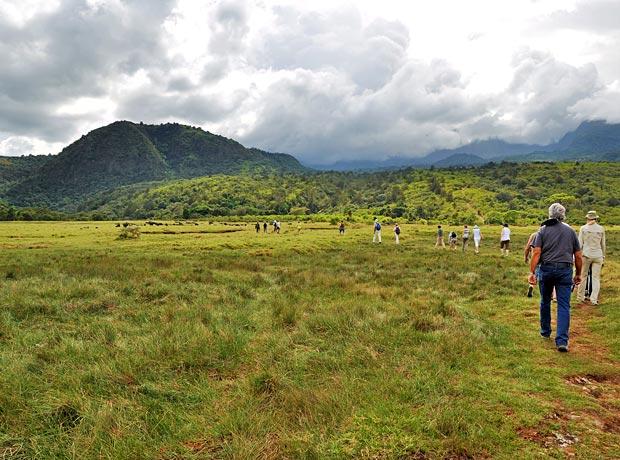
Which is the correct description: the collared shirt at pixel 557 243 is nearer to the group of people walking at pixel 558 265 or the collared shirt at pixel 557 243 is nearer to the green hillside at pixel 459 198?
the group of people walking at pixel 558 265

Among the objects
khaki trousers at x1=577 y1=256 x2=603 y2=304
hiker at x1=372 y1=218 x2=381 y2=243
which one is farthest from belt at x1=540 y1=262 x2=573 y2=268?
hiker at x1=372 y1=218 x2=381 y2=243

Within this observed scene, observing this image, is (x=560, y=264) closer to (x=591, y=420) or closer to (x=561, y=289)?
(x=561, y=289)

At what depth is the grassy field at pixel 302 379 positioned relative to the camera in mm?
4844

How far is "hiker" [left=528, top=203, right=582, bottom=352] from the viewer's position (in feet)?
28.3

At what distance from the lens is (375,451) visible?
4.59 metres

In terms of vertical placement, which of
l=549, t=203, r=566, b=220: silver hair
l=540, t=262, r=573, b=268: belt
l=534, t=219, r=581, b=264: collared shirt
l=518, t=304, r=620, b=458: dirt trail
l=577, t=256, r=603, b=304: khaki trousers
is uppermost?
l=549, t=203, r=566, b=220: silver hair

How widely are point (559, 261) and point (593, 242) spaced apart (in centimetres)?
572

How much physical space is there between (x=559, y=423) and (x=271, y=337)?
5601 millimetres

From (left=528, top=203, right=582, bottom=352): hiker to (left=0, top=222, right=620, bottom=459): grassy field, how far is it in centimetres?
71

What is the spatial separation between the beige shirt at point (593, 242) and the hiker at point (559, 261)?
4.72 meters

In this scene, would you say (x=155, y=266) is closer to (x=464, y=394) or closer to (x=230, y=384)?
(x=230, y=384)

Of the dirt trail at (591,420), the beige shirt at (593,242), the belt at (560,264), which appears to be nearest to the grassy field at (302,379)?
the dirt trail at (591,420)

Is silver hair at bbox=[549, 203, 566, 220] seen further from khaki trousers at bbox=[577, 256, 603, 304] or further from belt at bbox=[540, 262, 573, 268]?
khaki trousers at bbox=[577, 256, 603, 304]

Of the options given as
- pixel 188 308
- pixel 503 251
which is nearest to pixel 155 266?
pixel 188 308
